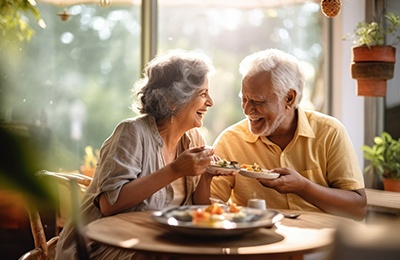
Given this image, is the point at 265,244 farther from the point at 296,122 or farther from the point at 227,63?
the point at 227,63

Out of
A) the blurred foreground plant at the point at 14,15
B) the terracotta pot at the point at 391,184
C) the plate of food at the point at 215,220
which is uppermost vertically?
the blurred foreground plant at the point at 14,15

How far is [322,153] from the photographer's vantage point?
279 centimetres


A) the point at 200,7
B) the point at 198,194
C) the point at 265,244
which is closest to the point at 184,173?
the point at 198,194

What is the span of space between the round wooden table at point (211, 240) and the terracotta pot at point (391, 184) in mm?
2288

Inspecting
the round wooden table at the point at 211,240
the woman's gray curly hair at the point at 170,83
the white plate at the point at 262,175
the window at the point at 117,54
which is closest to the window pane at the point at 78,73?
the window at the point at 117,54

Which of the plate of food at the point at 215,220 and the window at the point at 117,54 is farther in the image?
the window at the point at 117,54

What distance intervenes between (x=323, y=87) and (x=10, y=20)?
8.40 feet

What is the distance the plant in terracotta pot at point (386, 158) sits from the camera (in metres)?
4.35

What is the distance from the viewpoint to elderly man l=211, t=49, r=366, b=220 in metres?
2.74

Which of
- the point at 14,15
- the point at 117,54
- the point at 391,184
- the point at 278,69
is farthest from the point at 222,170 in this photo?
the point at 117,54

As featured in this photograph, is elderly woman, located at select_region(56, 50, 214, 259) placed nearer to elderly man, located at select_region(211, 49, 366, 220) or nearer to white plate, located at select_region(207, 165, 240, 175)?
white plate, located at select_region(207, 165, 240, 175)

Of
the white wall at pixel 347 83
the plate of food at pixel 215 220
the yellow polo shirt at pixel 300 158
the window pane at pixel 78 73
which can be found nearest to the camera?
the plate of food at pixel 215 220

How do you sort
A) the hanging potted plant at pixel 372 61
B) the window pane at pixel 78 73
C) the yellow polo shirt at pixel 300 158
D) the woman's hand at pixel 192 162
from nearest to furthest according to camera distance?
1. the woman's hand at pixel 192 162
2. the yellow polo shirt at pixel 300 158
3. the hanging potted plant at pixel 372 61
4. the window pane at pixel 78 73

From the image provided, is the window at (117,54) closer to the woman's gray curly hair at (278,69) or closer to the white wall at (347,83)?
the white wall at (347,83)
